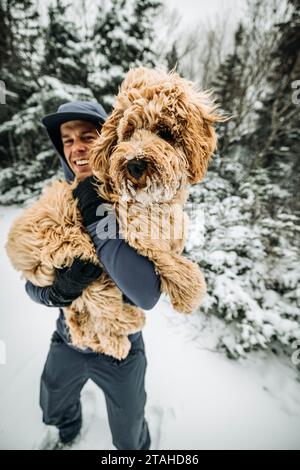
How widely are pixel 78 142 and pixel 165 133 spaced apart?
697mm

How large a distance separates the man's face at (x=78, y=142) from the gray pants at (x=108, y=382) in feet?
3.83

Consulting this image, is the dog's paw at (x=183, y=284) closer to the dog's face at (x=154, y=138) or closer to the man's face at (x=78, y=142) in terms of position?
the dog's face at (x=154, y=138)

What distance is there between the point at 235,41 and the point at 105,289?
10923 mm

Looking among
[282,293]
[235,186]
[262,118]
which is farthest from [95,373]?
[262,118]

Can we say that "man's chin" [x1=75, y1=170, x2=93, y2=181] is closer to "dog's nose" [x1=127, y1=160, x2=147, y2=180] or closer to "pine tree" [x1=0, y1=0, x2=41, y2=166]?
"dog's nose" [x1=127, y1=160, x2=147, y2=180]

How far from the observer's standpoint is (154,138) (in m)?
1.22

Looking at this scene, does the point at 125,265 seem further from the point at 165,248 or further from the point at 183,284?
the point at 183,284

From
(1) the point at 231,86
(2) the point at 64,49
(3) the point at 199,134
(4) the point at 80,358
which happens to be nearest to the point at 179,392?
(4) the point at 80,358

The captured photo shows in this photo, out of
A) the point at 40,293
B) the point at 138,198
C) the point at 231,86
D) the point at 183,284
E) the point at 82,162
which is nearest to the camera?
the point at 138,198

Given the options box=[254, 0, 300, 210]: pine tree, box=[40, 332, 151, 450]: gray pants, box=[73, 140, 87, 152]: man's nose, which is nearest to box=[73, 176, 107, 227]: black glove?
box=[73, 140, 87, 152]: man's nose

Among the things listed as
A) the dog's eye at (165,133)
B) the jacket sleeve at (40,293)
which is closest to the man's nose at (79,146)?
the dog's eye at (165,133)

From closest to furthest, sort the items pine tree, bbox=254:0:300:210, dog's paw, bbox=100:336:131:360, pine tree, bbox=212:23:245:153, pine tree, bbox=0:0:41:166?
dog's paw, bbox=100:336:131:360 < pine tree, bbox=0:0:41:166 < pine tree, bbox=254:0:300:210 < pine tree, bbox=212:23:245:153

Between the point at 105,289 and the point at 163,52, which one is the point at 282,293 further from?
the point at 163,52

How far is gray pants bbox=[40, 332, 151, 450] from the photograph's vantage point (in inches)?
61.7
